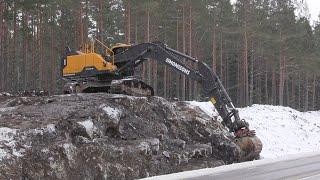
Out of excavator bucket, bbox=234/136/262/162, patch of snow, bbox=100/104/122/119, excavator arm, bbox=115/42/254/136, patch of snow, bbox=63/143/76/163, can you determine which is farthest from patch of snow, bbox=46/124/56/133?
excavator bucket, bbox=234/136/262/162

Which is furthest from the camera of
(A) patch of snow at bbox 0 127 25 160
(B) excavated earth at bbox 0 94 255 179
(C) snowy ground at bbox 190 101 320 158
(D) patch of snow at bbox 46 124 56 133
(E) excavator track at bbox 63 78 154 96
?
(C) snowy ground at bbox 190 101 320 158

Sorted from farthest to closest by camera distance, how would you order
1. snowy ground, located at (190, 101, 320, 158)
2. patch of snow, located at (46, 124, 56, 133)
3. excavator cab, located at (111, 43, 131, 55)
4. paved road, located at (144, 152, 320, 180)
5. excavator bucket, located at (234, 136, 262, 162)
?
1. snowy ground, located at (190, 101, 320, 158)
2. excavator cab, located at (111, 43, 131, 55)
3. excavator bucket, located at (234, 136, 262, 162)
4. paved road, located at (144, 152, 320, 180)
5. patch of snow, located at (46, 124, 56, 133)

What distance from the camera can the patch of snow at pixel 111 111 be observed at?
49.8 feet

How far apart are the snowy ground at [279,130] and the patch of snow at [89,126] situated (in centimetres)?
879

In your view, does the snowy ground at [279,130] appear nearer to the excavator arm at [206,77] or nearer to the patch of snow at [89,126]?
the excavator arm at [206,77]

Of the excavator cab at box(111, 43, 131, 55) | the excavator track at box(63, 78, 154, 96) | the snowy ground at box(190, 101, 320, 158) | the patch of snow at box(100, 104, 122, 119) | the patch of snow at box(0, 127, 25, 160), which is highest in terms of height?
the excavator cab at box(111, 43, 131, 55)

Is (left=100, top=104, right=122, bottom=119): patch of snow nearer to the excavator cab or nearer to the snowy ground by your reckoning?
the excavator cab

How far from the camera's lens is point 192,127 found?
18.3 metres

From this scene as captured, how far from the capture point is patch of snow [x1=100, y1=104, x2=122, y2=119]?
597 inches

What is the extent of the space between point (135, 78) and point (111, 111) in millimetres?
3778

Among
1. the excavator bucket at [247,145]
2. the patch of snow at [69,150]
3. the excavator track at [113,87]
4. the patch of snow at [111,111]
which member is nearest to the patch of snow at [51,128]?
the patch of snow at [69,150]

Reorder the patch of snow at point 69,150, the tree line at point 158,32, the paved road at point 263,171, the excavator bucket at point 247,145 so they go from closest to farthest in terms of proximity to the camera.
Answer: the patch of snow at point 69,150 < the paved road at point 263,171 < the excavator bucket at point 247,145 < the tree line at point 158,32

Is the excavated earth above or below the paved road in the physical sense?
above

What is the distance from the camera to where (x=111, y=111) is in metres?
15.3
